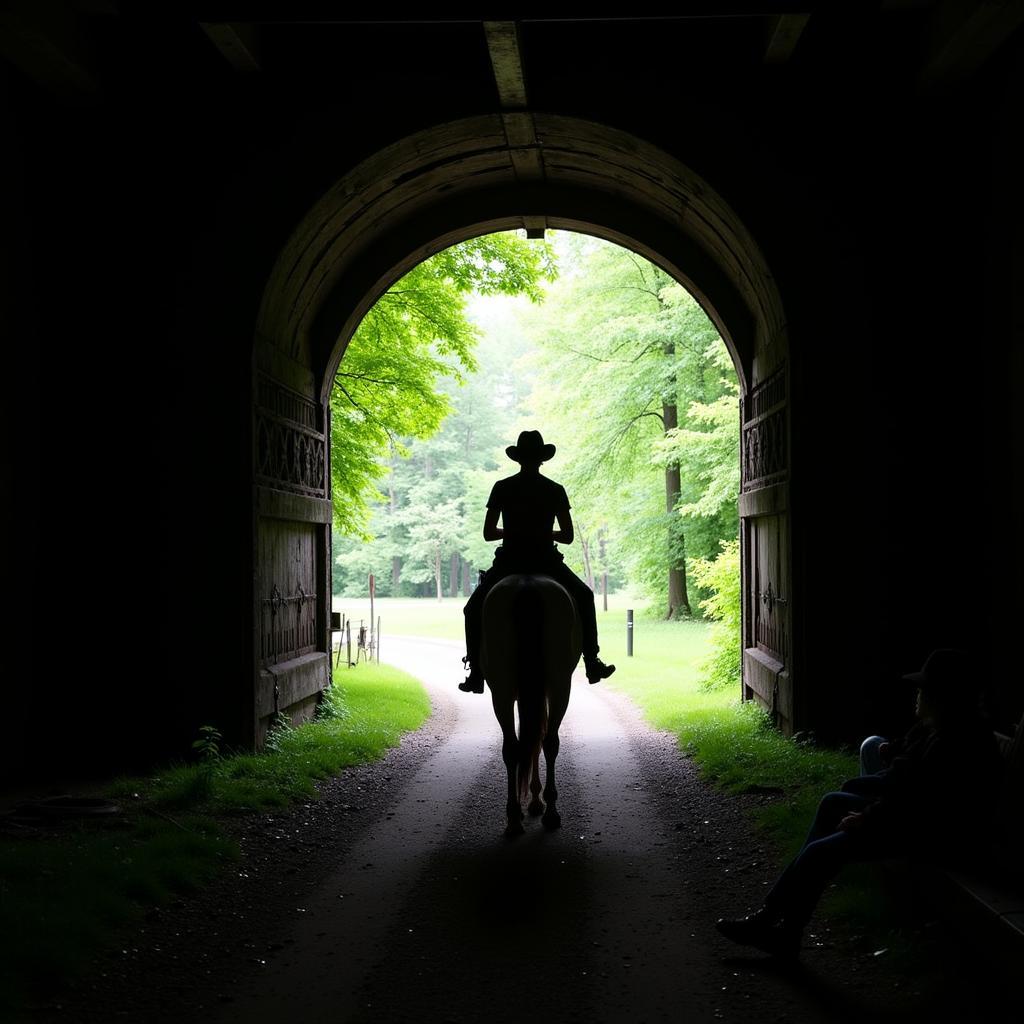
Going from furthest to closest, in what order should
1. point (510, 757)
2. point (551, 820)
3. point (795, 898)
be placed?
point (551, 820) < point (510, 757) < point (795, 898)

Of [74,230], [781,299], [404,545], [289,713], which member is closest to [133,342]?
[74,230]

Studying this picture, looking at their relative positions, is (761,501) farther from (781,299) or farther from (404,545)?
(404,545)

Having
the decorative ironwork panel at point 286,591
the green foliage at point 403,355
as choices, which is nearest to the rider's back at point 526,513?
the decorative ironwork panel at point 286,591

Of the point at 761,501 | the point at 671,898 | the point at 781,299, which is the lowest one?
the point at 671,898

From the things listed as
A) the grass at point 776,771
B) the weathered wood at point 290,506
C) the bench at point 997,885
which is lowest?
the grass at point 776,771

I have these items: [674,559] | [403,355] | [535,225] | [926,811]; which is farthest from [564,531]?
[674,559]

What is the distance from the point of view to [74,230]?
9086 mm

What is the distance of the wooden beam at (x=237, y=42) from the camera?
791cm

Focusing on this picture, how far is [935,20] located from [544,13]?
317 centimetres

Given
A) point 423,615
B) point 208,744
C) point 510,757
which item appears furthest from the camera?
point 423,615

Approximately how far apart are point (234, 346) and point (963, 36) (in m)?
6.24

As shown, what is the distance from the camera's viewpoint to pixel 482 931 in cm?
505

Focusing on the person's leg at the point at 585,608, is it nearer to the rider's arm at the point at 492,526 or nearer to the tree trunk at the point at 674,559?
the rider's arm at the point at 492,526

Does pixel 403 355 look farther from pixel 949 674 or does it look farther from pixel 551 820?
pixel 949 674
